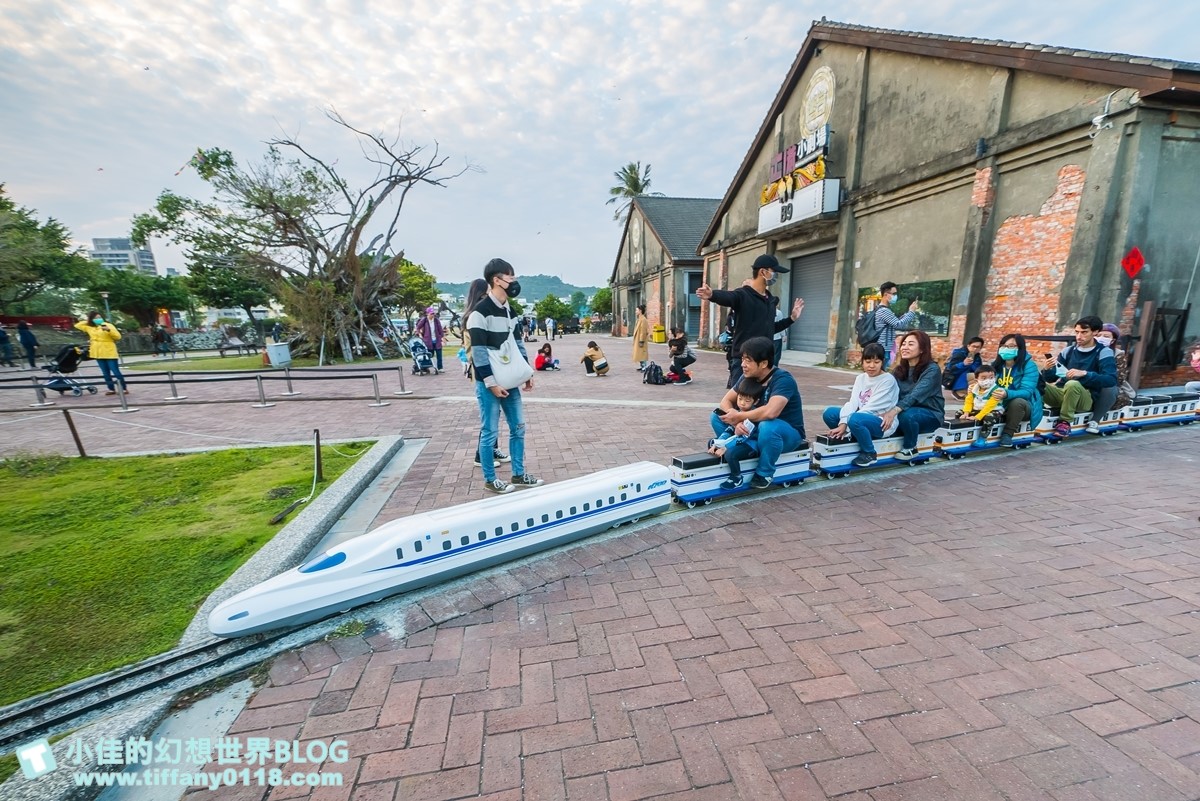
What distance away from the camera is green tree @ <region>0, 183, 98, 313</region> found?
22484mm

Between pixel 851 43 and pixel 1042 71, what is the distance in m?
6.03

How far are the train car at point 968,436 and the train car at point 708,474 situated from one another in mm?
2041

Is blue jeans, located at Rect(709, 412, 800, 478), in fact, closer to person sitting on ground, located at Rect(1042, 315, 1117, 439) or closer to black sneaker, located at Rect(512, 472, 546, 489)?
black sneaker, located at Rect(512, 472, 546, 489)

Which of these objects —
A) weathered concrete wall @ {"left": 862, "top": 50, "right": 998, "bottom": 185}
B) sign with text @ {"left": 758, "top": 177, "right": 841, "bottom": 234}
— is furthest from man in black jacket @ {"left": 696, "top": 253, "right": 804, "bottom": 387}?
sign with text @ {"left": 758, "top": 177, "right": 841, "bottom": 234}

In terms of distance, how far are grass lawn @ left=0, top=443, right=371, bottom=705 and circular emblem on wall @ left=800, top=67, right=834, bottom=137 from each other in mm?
16770

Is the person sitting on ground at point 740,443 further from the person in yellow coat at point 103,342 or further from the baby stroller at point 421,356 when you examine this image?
the person in yellow coat at point 103,342

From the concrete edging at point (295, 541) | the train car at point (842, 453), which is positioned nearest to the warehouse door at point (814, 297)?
the train car at point (842, 453)

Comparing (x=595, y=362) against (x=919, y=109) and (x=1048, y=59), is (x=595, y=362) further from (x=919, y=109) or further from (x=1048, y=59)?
(x=1048, y=59)

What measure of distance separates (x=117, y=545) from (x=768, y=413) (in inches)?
208

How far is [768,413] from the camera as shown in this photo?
411 centimetres

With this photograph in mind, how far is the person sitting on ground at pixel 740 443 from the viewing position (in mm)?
4207

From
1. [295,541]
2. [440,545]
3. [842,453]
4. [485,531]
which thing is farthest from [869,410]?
[295,541]

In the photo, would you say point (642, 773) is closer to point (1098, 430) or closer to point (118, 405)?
point (1098, 430)

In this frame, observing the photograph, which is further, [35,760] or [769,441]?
[769,441]
